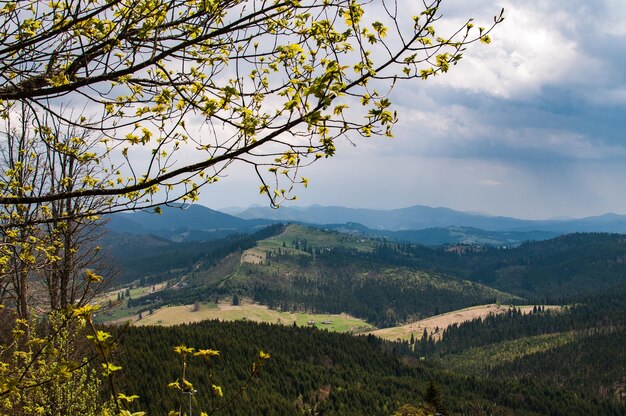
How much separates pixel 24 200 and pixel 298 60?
14.3ft

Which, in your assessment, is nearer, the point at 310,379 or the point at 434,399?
the point at 434,399

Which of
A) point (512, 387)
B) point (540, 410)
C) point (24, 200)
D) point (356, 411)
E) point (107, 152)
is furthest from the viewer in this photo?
point (512, 387)

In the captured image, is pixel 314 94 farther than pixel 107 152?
No

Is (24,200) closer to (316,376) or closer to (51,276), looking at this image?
(51,276)

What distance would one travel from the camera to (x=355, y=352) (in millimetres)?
183125

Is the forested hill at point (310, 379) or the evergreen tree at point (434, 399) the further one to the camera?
the forested hill at point (310, 379)

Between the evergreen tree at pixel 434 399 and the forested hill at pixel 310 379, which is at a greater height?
A: the evergreen tree at pixel 434 399

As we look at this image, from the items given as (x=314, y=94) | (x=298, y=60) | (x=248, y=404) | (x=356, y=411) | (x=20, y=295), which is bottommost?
(x=356, y=411)

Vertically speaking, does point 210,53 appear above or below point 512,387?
above

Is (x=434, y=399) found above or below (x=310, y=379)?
above

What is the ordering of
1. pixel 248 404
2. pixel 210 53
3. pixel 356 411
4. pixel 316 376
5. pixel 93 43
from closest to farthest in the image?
pixel 93 43 < pixel 210 53 < pixel 248 404 < pixel 356 411 < pixel 316 376

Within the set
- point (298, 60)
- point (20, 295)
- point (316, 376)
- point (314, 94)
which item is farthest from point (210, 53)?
point (316, 376)

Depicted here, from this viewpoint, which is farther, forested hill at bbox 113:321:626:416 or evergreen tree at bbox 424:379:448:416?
forested hill at bbox 113:321:626:416

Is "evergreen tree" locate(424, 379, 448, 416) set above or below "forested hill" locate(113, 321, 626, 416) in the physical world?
above
